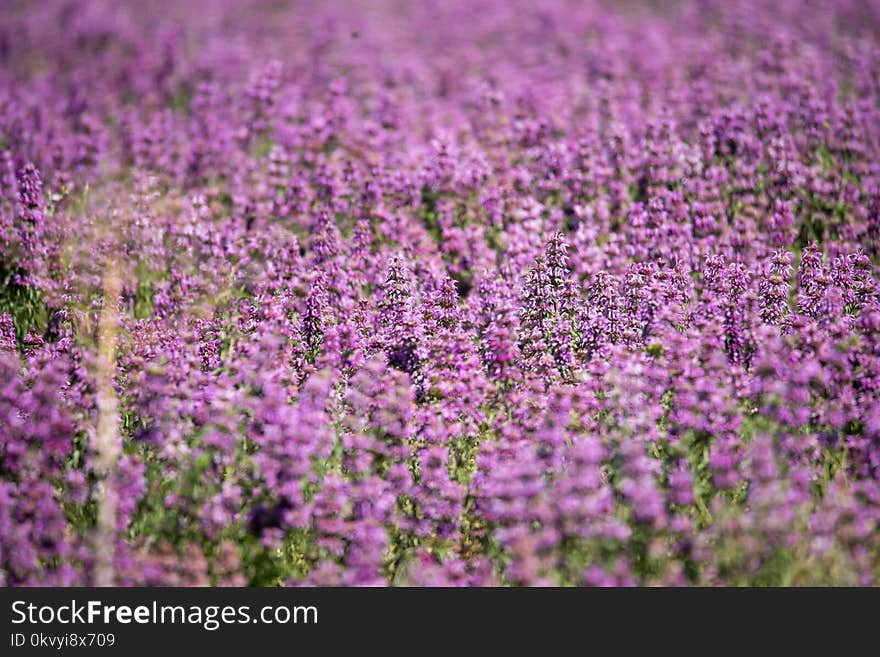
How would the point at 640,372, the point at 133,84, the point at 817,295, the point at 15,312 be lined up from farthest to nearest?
the point at 133,84 → the point at 15,312 → the point at 817,295 → the point at 640,372

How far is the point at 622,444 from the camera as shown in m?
4.26

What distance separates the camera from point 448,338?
5.22 m

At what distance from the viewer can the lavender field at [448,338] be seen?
4109 millimetres

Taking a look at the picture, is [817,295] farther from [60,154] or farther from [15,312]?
[60,154]

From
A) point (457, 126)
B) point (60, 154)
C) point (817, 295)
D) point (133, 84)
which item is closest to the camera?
point (817, 295)

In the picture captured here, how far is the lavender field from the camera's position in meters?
4.11

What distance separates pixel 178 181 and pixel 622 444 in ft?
17.9

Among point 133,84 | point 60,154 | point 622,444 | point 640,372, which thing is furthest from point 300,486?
point 133,84

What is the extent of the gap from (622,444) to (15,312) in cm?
474

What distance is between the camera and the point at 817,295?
5.32 m
